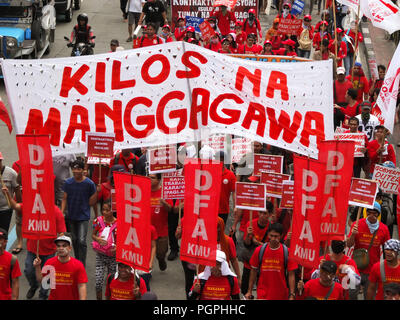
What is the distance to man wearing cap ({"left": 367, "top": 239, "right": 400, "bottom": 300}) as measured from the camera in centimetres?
874

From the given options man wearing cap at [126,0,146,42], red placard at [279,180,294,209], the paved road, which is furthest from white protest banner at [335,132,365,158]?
man wearing cap at [126,0,146,42]

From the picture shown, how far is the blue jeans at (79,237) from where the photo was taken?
10.6 m

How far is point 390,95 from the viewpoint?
11.2 meters

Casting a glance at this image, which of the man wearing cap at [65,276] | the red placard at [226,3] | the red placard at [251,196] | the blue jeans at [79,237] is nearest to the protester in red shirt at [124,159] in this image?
the blue jeans at [79,237]

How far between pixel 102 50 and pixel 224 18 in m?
4.02

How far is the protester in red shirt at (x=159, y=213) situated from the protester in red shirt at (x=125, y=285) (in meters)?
2.13

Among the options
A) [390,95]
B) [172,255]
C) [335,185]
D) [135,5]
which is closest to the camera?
[335,185]

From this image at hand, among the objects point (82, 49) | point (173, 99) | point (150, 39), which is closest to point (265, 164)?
point (173, 99)

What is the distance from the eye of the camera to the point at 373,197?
9.45 metres

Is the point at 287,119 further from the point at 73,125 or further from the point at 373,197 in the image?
the point at 73,125

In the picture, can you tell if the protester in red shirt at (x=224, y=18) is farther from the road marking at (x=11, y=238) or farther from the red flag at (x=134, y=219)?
the red flag at (x=134, y=219)

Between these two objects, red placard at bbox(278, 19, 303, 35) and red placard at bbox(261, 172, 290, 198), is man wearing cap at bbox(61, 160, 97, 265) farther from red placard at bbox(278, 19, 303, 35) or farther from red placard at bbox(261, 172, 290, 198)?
red placard at bbox(278, 19, 303, 35)

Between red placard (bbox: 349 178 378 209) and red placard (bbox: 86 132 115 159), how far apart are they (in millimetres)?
2709

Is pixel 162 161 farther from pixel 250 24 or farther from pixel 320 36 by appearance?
pixel 320 36
